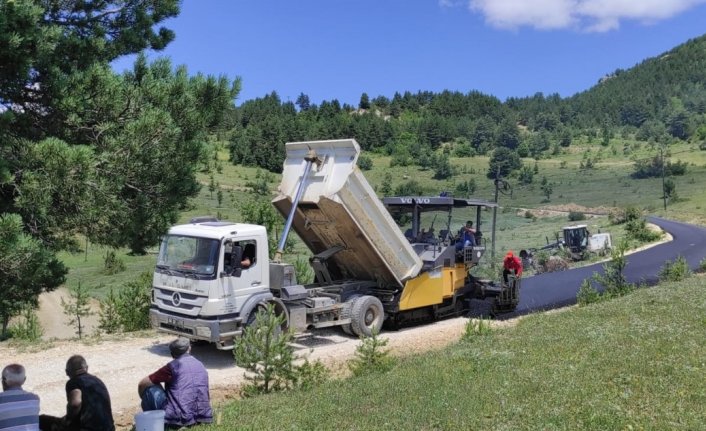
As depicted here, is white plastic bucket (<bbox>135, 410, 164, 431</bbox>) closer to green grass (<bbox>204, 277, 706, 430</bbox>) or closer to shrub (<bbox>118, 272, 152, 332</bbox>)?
green grass (<bbox>204, 277, 706, 430</bbox>)

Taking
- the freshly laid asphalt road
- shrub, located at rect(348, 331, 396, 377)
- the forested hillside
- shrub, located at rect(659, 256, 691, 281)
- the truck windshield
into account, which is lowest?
the freshly laid asphalt road

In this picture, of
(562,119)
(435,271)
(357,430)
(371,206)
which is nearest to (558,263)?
(435,271)

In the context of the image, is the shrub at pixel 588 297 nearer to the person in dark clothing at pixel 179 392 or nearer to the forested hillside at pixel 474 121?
the person in dark clothing at pixel 179 392

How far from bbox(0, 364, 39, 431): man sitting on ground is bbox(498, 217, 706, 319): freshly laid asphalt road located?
11215 millimetres

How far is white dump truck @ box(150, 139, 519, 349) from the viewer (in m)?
10.5

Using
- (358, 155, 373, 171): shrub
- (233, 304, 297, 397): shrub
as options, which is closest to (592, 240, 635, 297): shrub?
(233, 304, 297, 397): shrub

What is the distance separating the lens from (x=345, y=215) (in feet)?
39.4

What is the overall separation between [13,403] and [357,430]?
10.3ft

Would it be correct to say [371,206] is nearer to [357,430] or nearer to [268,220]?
[357,430]

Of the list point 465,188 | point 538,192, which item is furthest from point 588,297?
point 538,192

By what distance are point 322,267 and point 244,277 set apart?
288cm

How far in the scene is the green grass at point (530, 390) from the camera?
6.16 metres

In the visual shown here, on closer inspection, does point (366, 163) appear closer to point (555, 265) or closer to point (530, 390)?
point (555, 265)

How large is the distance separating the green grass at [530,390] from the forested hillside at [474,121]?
87.3 meters
